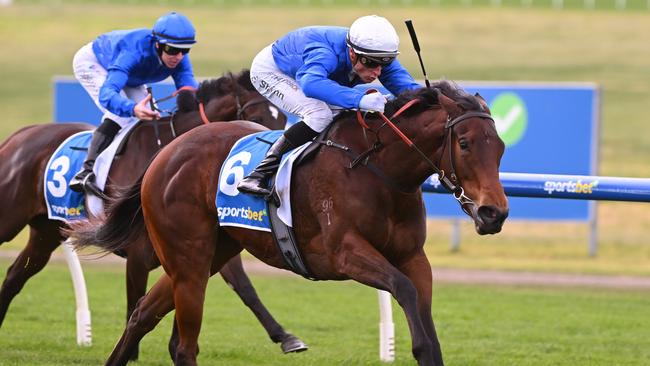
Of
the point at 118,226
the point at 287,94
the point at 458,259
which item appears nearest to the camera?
the point at 287,94

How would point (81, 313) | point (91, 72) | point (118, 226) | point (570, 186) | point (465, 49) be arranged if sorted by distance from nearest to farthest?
1. point (118, 226)
2. point (570, 186)
3. point (81, 313)
4. point (91, 72)
5. point (465, 49)

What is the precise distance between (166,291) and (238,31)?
26.7 metres

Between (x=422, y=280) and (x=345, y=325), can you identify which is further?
(x=345, y=325)

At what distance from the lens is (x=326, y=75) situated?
5.86 m

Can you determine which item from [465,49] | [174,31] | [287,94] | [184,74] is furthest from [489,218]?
[465,49]

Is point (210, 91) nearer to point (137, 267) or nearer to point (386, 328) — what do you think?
point (137, 267)

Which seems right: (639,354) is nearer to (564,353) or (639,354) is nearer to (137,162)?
(564,353)

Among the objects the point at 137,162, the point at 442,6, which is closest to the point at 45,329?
the point at 137,162

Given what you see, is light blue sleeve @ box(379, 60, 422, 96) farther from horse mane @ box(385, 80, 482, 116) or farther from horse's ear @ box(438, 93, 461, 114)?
horse's ear @ box(438, 93, 461, 114)

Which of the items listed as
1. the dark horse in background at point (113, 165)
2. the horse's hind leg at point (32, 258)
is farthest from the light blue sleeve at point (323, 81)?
the horse's hind leg at point (32, 258)

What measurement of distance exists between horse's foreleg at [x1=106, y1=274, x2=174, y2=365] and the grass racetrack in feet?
3.41

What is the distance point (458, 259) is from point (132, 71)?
6664 millimetres

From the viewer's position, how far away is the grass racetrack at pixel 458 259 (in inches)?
311

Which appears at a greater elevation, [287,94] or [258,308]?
[287,94]
